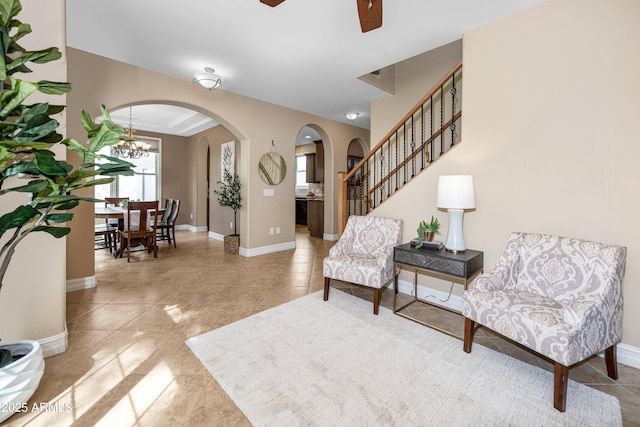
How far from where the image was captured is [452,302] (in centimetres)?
291

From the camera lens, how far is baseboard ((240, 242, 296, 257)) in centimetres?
501

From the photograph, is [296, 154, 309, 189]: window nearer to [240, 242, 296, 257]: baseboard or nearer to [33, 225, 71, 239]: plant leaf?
[240, 242, 296, 257]: baseboard

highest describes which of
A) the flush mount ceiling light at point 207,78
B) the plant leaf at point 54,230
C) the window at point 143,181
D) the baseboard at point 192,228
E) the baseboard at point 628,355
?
the flush mount ceiling light at point 207,78

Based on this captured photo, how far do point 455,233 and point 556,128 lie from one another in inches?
44.7

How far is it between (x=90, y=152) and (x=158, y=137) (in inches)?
280

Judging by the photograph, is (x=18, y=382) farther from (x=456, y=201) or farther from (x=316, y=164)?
(x=316, y=164)

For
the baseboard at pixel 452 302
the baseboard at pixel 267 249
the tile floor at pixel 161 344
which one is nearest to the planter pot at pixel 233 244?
the baseboard at pixel 267 249

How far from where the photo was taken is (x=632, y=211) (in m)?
1.97

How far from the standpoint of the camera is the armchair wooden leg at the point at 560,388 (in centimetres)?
153

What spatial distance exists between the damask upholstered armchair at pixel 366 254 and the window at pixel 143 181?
6382mm

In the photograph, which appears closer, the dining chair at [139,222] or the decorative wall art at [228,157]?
the dining chair at [139,222]

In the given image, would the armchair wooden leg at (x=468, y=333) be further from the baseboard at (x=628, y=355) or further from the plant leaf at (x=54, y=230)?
the plant leaf at (x=54, y=230)

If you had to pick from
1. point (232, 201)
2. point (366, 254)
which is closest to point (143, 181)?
point (232, 201)

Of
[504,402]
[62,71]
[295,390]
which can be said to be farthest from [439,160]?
[62,71]
